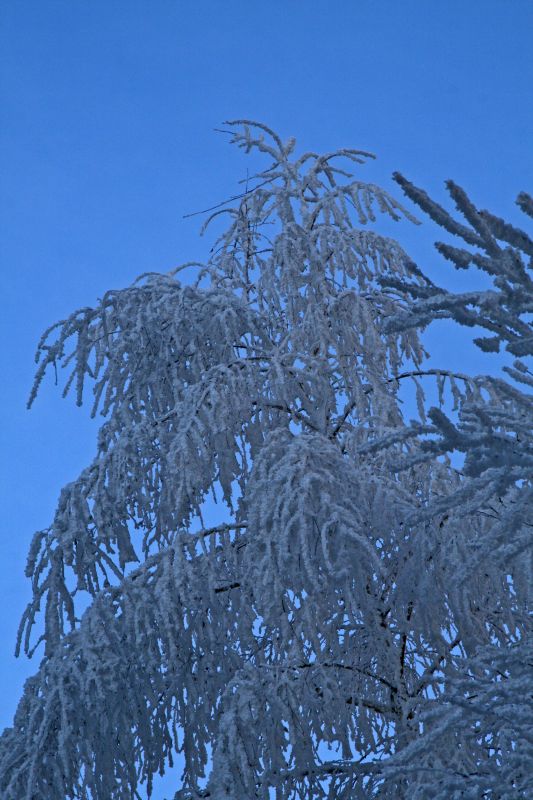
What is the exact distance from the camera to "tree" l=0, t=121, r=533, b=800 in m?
3.81

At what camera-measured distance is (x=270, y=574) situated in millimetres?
3812

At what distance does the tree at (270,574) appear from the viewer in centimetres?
381

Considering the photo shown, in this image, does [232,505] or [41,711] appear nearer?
[41,711]

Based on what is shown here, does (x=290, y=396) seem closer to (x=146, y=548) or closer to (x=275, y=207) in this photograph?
(x=146, y=548)

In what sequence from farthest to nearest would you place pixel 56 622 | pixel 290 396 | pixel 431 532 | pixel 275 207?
pixel 275 207, pixel 290 396, pixel 56 622, pixel 431 532

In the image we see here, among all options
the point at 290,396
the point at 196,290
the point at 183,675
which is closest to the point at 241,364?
the point at 290,396

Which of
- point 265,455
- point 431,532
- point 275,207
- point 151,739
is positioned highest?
point 275,207

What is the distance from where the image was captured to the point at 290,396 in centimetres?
502

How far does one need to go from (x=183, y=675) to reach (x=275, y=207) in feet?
9.99

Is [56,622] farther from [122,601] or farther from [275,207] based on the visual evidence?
[275,207]

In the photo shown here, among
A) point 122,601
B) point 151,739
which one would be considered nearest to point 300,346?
point 122,601

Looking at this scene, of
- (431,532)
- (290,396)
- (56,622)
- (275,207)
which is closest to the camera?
(431,532)

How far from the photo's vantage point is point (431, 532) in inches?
165

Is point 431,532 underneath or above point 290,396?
underneath
